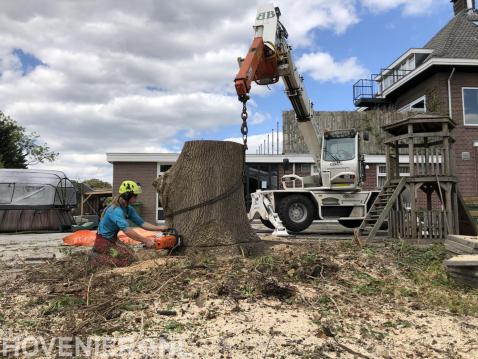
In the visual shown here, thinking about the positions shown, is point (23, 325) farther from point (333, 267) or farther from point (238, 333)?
point (333, 267)

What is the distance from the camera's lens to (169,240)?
5352 mm

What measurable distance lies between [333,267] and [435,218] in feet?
16.1

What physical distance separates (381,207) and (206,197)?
18.3 feet

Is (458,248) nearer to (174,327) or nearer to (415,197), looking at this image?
(415,197)

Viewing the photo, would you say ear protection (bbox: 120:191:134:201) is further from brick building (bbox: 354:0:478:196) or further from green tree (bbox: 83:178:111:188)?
green tree (bbox: 83:178:111:188)

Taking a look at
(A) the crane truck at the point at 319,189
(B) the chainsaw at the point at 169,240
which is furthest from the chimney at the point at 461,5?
(B) the chainsaw at the point at 169,240

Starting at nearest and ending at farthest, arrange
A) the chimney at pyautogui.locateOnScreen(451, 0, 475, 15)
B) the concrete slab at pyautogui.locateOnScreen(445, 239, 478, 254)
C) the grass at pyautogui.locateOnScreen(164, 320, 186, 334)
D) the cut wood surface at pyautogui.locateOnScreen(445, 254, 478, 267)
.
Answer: the grass at pyautogui.locateOnScreen(164, 320, 186, 334) → the cut wood surface at pyautogui.locateOnScreen(445, 254, 478, 267) → the concrete slab at pyautogui.locateOnScreen(445, 239, 478, 254) → the chimney at pyautogui.locateOnScreen(451, 0, 475, 15)

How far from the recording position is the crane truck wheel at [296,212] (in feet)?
40.4

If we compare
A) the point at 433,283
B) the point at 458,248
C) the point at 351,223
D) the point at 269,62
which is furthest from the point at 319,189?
the point at 433,283

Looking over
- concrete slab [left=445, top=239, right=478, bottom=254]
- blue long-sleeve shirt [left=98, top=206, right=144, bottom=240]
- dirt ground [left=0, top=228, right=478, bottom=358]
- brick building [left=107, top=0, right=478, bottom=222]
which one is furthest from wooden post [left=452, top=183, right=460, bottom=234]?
brick building [left=107, top=0, right=478, bottom=222]

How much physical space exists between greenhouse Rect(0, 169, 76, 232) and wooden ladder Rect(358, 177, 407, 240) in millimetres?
11196

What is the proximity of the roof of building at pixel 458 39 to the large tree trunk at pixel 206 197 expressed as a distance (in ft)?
61.1

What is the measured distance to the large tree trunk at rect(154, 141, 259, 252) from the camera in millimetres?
5505

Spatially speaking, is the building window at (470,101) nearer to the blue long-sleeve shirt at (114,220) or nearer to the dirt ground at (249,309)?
the dirt ground at (249,309)
